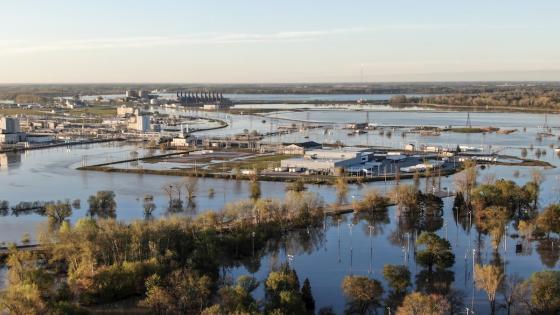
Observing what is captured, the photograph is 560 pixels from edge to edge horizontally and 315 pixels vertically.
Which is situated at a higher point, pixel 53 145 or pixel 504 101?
pixel 504 101

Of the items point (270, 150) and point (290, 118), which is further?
point (290, 118)

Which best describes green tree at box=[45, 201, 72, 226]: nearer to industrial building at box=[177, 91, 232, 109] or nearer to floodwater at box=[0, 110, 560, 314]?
floodwater at box=[0, 110, 560, 314]

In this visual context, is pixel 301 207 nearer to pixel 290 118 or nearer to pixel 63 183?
pixel 63 183

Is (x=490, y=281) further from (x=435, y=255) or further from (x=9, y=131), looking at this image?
(x=9, y=131)

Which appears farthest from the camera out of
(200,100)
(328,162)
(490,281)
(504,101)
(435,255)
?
(200,100)

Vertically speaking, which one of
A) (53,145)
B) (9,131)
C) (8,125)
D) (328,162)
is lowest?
(53,145)

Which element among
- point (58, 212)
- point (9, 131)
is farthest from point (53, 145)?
point (58, 212)

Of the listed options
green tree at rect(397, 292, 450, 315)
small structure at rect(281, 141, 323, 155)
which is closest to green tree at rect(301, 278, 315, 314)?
green tree at rect(397, 292, 450, 315)

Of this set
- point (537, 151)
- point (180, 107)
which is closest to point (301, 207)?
point (537, 151)

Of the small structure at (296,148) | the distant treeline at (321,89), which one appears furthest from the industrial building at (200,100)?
the small structure at (296,148)
